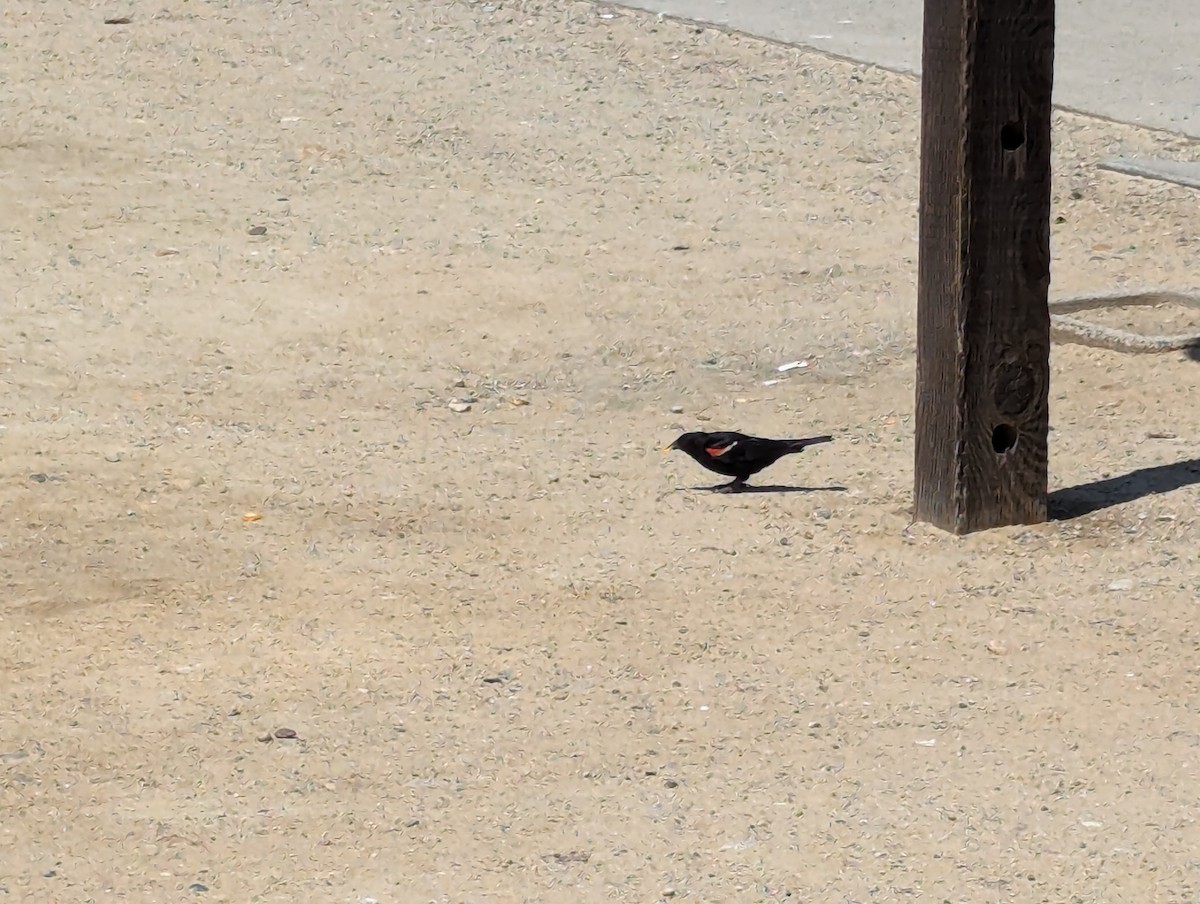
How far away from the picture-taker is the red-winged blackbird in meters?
5.75

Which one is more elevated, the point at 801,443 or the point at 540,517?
the point at 801,443

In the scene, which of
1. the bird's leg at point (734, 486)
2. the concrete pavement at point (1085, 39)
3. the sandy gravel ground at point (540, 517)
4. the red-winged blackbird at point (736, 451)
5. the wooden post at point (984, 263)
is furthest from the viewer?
the concrete pavement at point (1085, 39)

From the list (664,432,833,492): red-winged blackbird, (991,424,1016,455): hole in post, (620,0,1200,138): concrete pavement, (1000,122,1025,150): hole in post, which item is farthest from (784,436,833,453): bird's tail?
(620,0,1200,138): concrete pavement

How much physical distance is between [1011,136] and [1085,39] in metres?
6.21

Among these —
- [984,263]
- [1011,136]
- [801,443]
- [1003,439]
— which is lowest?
[801,443]

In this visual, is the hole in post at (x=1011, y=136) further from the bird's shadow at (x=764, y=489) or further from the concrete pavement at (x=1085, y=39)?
the concrete pavement at (x=1085, y=39)

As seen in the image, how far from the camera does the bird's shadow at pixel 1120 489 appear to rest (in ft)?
18.3

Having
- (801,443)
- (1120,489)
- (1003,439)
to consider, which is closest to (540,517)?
(801,443)

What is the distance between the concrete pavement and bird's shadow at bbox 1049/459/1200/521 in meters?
4.01

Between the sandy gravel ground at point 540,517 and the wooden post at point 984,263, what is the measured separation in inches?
7.1

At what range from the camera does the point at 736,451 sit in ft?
18.9

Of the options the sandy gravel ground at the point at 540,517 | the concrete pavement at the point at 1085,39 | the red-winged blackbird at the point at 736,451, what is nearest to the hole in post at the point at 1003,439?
the sandy gravel ground at the point at 540,517

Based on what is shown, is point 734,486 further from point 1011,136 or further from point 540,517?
point 1011,136

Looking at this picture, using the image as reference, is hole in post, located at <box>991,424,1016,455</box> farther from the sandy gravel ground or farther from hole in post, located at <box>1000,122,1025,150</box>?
hole in post, located at <box>1000,122,1025,150</box>
